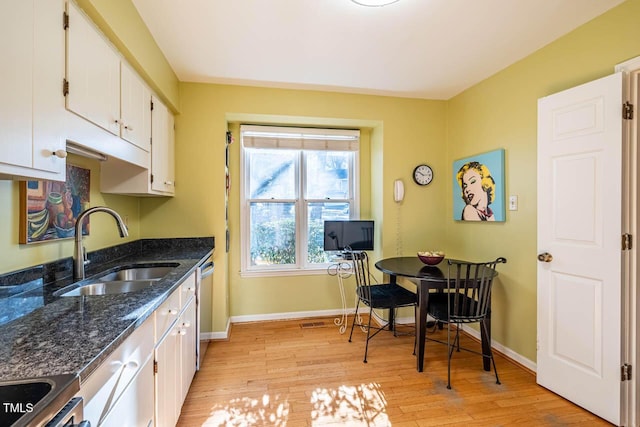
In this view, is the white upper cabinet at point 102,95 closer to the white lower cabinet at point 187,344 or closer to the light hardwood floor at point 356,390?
the white lower cabinet at point 187,344

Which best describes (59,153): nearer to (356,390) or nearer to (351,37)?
(351,37)

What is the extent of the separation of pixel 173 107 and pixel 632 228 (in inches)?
139

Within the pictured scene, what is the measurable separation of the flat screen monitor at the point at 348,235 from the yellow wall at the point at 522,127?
103 cm

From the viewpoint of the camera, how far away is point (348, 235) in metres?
3.19

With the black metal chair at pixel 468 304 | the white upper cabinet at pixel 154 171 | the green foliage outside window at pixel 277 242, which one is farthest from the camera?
the green foliage outside window at pixel 277 242

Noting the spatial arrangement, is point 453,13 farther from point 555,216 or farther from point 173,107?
point 173,107

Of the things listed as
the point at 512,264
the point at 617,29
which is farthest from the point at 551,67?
the point at 512,264

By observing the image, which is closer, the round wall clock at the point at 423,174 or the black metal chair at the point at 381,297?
the black metal chair at the point at 381,297

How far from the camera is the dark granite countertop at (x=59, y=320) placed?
0.72 meters

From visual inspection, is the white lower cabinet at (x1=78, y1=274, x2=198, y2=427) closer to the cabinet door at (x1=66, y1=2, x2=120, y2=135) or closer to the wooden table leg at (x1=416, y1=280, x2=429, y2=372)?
the cabinet door at (x1=66, y1=2, x2=120, y2=135)

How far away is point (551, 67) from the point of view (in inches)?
85.3

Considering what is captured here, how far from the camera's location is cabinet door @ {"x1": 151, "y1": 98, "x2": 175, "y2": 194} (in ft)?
7.33

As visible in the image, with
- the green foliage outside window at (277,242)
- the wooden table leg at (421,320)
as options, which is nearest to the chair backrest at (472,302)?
the wooden table leg at (421,320)

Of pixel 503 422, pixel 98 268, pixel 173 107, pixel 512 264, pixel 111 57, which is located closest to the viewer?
pixel 111 57
